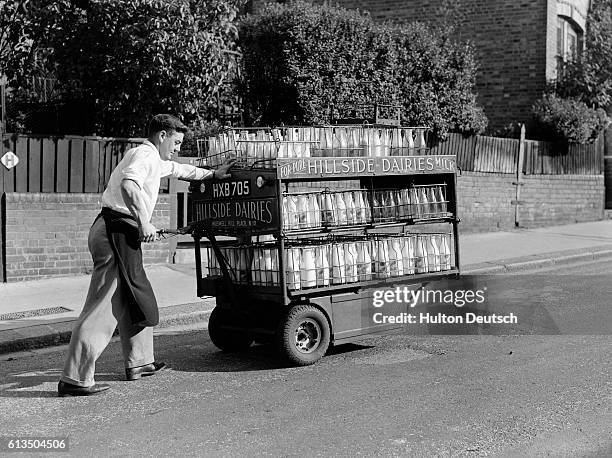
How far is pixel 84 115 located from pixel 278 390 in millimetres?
7399

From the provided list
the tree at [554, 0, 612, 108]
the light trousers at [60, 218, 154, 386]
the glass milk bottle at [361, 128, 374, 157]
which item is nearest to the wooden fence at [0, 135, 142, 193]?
the light trousers at [60, 218, 154, 386]

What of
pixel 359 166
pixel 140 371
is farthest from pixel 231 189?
pixel 140 371

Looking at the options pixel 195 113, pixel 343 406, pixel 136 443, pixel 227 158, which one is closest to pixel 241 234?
pixel 227 158

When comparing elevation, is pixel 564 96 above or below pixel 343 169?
above

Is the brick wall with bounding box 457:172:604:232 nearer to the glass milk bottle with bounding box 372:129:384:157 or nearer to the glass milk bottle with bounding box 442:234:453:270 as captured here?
the glass milk bottle with bounding box 442:234:453:270

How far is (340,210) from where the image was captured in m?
7.13

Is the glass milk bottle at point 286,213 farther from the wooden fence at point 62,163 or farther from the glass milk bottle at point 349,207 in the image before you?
the wooden fence at point 62,163

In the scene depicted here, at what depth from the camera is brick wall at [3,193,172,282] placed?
36.0 ft

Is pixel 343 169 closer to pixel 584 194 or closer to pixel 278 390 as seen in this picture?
pixel 278 390

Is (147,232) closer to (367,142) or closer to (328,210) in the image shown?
(328,210)

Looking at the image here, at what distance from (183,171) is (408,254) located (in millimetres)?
2116

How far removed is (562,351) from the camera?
736cm

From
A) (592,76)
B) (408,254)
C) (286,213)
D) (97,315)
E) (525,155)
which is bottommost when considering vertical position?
(97,315)

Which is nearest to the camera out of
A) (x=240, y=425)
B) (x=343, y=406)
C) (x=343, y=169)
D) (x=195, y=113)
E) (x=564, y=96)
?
(x=240, y=425)
